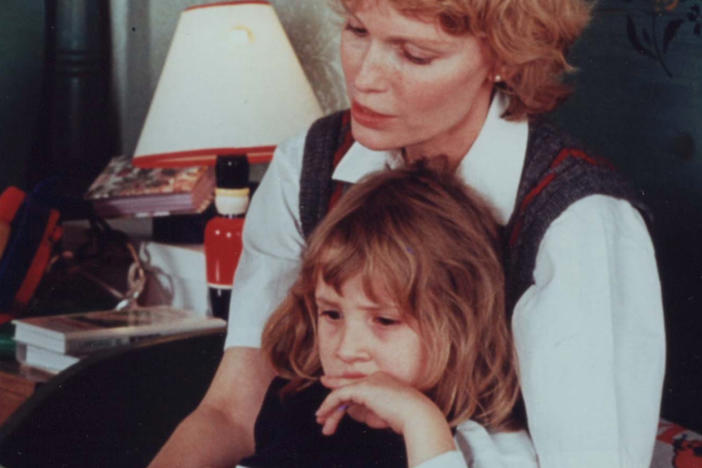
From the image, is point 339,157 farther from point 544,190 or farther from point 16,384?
point 16,384

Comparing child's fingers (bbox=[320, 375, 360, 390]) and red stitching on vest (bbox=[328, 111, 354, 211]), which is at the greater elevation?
red stitching on vest (bbox=[328, 111, 354, 211])

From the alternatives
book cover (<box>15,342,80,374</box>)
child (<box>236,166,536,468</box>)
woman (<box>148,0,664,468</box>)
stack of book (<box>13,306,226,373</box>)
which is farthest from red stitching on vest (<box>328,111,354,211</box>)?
book cover (<box>15,342,80,374</box>)

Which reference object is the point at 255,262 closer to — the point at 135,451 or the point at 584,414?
the point at 135,451

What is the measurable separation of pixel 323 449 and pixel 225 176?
0.92 m

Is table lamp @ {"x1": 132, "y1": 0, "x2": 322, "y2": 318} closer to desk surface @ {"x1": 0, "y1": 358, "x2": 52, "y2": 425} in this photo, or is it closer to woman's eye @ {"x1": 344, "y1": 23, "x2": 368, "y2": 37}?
Answer: desk surface @ {"x1": 0, "y1": 358, "x2": 52, "y2": 425}

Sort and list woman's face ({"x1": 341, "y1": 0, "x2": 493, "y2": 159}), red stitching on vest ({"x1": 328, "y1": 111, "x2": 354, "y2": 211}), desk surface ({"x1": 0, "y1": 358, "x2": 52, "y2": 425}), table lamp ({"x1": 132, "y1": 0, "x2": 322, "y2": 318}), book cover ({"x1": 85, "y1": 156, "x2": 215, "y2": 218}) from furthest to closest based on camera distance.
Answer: book cover ({"x1": 85, "y1": 156, "x2": 215, "y2": 218})
table lamp ({"x1": 132, "y1": 0, "x2": 322, "y2": 318})
desk surface ({"x1": 0, "y1": 358, "x2": 52, "y2": 425})
red stitching on vest ({"x1": 328, "y1": 111, "x2": 354, "y2": 211})
woman's face ({"x1": 341, "y1": 0, "x2": 493, "y2": 159})

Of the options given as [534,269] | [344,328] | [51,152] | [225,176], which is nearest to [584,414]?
[534,269]

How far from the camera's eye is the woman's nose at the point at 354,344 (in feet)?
3.56

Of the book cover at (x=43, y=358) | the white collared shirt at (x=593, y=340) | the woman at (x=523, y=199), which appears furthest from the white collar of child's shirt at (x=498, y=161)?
the book cover at (x=43, y=358)

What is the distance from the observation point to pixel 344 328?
1.11 meters

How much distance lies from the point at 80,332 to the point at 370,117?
97cm

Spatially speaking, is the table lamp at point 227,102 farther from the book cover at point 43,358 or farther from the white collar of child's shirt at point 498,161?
the white collar of child's shirt at point 498,161

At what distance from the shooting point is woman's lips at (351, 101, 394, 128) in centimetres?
109

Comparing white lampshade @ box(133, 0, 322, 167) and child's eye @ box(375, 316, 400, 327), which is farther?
white lampshade @ box(133, 0, 322, 167)
